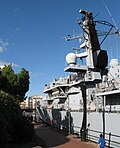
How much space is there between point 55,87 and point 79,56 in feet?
27.2

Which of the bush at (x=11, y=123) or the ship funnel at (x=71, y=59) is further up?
the ship funnel at (x=71, y=59)

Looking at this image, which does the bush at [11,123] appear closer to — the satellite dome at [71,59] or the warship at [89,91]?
the warship at [89,91]

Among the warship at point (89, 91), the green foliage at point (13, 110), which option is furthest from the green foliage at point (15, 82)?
the warship at point (89, 91)

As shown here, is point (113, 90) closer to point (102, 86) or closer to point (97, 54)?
point (102, 86)

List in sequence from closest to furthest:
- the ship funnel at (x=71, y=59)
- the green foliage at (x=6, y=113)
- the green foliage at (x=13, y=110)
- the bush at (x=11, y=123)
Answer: the green foliage at (x=6, y=113) → the bush at (x=11, y=123) → the green foliage at (x=13, y=110) → the ship funnel at (x=71, y=59)

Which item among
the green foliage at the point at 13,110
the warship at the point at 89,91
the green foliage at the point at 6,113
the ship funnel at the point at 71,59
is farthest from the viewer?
the ship funnel at the point at 71,59

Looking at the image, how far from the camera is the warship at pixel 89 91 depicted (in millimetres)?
20391

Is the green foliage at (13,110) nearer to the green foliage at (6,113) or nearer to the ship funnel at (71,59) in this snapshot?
the green foliage at (6,113)

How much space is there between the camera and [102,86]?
2389cm

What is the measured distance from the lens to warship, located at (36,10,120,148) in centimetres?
2039

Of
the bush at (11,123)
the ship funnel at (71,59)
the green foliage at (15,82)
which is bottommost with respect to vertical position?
the bush at (11,123)

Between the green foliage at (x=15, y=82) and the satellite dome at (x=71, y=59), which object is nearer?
the green foliage at (x=15, y=82)

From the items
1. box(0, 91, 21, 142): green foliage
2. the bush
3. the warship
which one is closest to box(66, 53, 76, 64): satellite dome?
the warship

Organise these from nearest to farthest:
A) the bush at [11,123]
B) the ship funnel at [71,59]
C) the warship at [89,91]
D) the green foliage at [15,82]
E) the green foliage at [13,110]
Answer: the bush at [11,123]
the green foliage at [13,110]
the warship at [89,91]
the green foliage at [15,82]
the ship funnel at [71,59]
